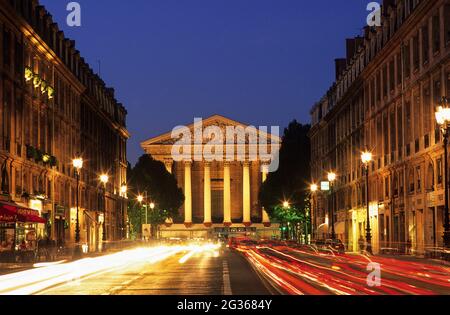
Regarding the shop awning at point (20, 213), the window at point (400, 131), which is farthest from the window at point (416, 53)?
the shop awning at point (20, 213)

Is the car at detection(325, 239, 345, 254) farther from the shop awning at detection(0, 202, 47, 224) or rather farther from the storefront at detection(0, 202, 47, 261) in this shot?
the shop awning at detection(0, 202, 47, 224)

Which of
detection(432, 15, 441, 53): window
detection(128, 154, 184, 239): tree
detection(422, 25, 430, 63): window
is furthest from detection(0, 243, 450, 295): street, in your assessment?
detection(128, 154, 184, 239): tree

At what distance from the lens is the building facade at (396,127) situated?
6206 centimetres

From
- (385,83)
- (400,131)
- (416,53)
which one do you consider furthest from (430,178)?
(385,83)

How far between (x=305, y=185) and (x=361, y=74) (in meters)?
45.3

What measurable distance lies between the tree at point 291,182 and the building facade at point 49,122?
26813 millimetres

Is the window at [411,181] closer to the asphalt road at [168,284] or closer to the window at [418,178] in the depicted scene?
the window at [418,178]

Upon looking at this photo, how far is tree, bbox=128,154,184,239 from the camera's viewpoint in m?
152

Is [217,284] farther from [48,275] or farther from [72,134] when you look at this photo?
[72,134]

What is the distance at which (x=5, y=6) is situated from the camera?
198ft

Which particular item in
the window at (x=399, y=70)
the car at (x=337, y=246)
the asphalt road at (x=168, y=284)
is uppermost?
the window at (x=399, y=70)

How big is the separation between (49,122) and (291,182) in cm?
6088

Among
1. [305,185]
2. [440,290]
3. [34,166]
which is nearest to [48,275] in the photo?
[440,290]
